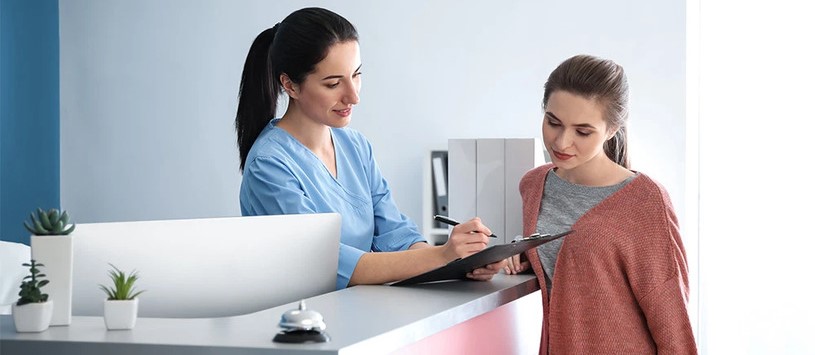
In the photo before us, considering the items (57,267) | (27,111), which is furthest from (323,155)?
(27,111)

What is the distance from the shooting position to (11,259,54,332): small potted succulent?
129cm

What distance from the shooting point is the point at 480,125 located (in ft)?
16.5

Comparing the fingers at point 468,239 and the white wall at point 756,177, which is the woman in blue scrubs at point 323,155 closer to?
the fingers at point 468,239

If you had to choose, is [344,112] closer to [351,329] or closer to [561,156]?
[561,156]

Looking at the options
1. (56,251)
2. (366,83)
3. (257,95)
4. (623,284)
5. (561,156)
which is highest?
(366,83)

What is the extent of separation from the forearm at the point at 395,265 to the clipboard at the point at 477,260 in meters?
0.02

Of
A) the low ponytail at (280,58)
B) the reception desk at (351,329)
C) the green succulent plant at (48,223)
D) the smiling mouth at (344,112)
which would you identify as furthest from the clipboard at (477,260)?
the green succulent plant at (48,223)

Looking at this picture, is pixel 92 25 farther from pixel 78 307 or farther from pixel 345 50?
pixel 78 307

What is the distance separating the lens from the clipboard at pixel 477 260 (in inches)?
70.0

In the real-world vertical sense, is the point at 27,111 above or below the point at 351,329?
above

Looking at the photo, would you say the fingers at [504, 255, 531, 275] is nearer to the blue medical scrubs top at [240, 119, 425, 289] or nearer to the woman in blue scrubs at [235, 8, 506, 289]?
the woman in blue scrubs at [235, 8, 506, 289]

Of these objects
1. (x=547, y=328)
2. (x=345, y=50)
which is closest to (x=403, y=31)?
(x=345, y=50)

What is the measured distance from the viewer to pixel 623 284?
1934 mm

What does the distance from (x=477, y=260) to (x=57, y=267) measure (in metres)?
0.75
